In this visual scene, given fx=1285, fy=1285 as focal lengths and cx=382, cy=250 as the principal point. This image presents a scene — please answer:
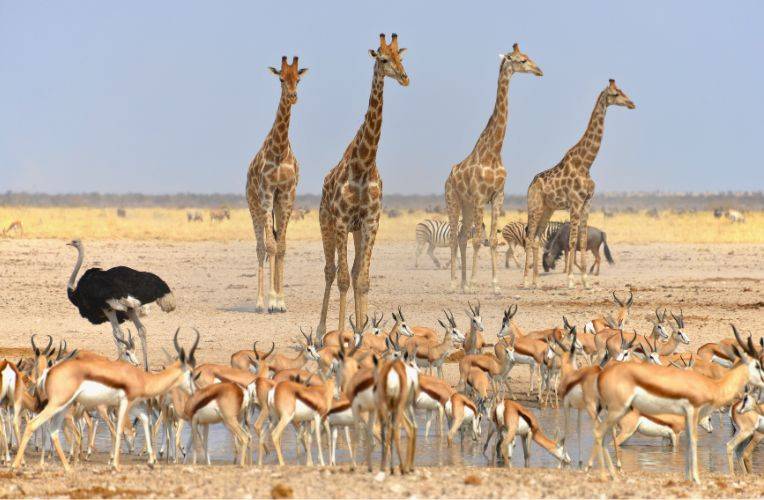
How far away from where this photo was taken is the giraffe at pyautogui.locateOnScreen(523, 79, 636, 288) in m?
24.2

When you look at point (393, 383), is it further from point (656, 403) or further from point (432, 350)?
point (432, 350)

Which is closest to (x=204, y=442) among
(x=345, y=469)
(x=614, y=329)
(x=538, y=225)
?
(x=345, y=469)

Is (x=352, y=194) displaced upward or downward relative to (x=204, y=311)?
upward

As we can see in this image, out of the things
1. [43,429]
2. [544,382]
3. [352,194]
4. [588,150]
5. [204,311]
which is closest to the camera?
[43,429]

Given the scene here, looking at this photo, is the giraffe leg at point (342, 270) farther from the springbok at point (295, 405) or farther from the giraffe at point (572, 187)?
the giraffe at point (572, 187)

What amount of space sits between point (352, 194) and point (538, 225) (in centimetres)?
905

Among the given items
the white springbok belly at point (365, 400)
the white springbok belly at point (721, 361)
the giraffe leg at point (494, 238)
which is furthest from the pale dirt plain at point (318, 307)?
the white springbok belly at point (721, 361)

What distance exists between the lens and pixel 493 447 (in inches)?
427

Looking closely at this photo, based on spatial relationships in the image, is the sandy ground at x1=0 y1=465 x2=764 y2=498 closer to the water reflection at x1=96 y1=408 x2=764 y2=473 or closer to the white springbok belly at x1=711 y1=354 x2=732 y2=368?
the water reflection at x1=96 y1=408 x2=764 y2=473

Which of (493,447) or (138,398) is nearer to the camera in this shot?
(138,398)

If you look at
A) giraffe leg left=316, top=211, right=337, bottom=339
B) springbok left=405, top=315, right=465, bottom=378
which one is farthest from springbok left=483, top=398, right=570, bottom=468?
giraffe leg left=316, top=211, right=337, bottom=339

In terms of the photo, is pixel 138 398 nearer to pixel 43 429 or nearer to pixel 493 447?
pixel 43 429

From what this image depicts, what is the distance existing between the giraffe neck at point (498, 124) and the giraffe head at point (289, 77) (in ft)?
15.6

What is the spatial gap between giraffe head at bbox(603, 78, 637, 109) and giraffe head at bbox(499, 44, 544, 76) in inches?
71.8
